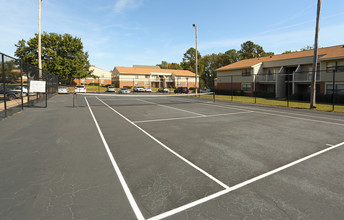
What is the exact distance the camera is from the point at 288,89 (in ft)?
62.1

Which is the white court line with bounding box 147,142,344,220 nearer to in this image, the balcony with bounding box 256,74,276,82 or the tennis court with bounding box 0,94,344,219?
the tennis court with bounding box 0,94,344,219

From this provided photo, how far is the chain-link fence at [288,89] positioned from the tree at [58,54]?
38976mm

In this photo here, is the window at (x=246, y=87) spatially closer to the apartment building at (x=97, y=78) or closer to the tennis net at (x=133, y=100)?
the tennis net at (x=133, y=100)

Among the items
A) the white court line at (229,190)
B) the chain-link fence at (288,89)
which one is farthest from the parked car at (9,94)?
the chain-link fence at (288,89)

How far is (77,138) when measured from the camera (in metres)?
7.59

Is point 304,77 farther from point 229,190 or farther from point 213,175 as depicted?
point 229,190

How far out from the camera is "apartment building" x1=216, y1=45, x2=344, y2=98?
2736 centimetres

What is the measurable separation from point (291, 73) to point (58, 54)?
185 ft

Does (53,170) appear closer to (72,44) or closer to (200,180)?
(200,180)

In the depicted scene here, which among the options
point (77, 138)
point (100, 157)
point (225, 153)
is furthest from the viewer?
point (77, 138)

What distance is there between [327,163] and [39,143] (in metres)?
9.00

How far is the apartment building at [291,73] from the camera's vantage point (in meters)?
27.4

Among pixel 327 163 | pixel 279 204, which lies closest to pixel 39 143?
pixel 279 204

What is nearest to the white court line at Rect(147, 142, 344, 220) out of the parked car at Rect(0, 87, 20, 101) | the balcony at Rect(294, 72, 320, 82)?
the parked car at Rect(0, 87, 20, 101)
